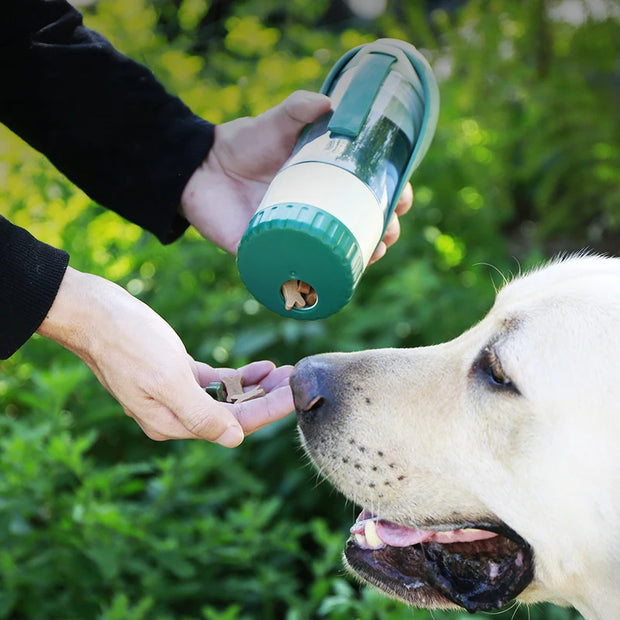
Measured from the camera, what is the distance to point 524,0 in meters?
6.18

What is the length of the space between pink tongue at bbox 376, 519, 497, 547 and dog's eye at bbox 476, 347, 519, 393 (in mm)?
408

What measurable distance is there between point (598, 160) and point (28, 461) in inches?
160

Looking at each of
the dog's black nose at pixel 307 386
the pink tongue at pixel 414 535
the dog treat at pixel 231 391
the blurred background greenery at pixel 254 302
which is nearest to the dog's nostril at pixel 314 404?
the dog's black nose at pixel 307 386

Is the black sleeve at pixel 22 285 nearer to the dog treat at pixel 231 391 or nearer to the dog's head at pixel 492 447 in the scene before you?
the dog treat at pixel 231 391

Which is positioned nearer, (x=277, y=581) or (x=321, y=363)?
(x=321, y=363)

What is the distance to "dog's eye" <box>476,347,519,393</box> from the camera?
7.33 feet

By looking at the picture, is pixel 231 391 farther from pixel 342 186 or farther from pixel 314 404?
pixel 342 186

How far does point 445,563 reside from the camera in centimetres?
238

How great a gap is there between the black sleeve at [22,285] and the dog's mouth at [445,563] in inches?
41.0

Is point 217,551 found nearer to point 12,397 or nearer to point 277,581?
point 277,581

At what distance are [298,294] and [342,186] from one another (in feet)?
1.02

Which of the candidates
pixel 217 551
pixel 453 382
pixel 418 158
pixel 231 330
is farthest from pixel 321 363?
pixel 231 330

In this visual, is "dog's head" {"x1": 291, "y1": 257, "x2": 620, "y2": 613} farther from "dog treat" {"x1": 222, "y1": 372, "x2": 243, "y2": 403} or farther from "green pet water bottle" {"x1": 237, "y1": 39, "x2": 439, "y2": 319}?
"green pet water bottle" {"x1": 237, "y1": 39, "x2": 439, "y2": 319}

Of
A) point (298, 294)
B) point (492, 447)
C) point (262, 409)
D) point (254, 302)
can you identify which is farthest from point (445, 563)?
point (254, 302)
